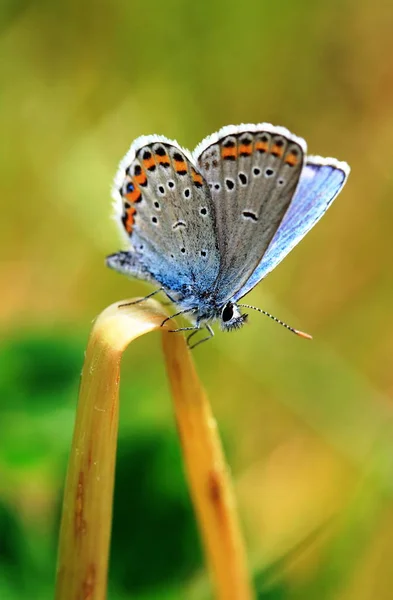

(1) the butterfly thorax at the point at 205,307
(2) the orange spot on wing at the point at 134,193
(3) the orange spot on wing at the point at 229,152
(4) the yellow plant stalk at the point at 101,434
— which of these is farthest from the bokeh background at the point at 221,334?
(3) the orange spot on wing at the point at 229,152

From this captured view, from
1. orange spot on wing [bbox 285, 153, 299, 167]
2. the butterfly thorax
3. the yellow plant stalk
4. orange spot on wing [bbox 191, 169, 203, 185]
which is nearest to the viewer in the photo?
the yellow plant stalk

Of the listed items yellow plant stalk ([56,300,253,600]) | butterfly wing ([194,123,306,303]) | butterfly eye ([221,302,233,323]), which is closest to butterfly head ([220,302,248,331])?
butterfly eye ([221,302,233,323])

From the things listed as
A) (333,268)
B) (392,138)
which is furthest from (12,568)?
(392,138)

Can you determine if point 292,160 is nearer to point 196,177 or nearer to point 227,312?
point 196,177

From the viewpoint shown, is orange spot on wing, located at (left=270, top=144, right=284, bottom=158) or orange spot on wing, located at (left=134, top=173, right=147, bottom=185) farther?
orange spot on wing, located at (left=134, top=173, right=147, bottom=185)

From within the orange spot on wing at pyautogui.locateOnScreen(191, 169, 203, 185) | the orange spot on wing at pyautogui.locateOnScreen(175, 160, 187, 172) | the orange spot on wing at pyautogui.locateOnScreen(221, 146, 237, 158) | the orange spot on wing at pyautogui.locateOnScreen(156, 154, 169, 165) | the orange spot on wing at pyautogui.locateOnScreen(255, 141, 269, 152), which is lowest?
the orange spot on wing at pyautogui.locateOnScreen(255, 141, 269, 152)

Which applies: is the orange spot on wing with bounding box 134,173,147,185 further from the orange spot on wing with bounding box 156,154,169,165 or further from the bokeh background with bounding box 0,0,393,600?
the bokeh background with bounding box 0,0,393,600

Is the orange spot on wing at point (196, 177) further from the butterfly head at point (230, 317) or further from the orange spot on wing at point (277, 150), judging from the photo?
the butterfly head at point (230, 317)

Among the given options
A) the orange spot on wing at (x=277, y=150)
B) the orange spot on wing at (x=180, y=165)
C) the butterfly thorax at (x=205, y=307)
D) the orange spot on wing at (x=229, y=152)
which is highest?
the orange spot on wing at (x=180, y=165)
